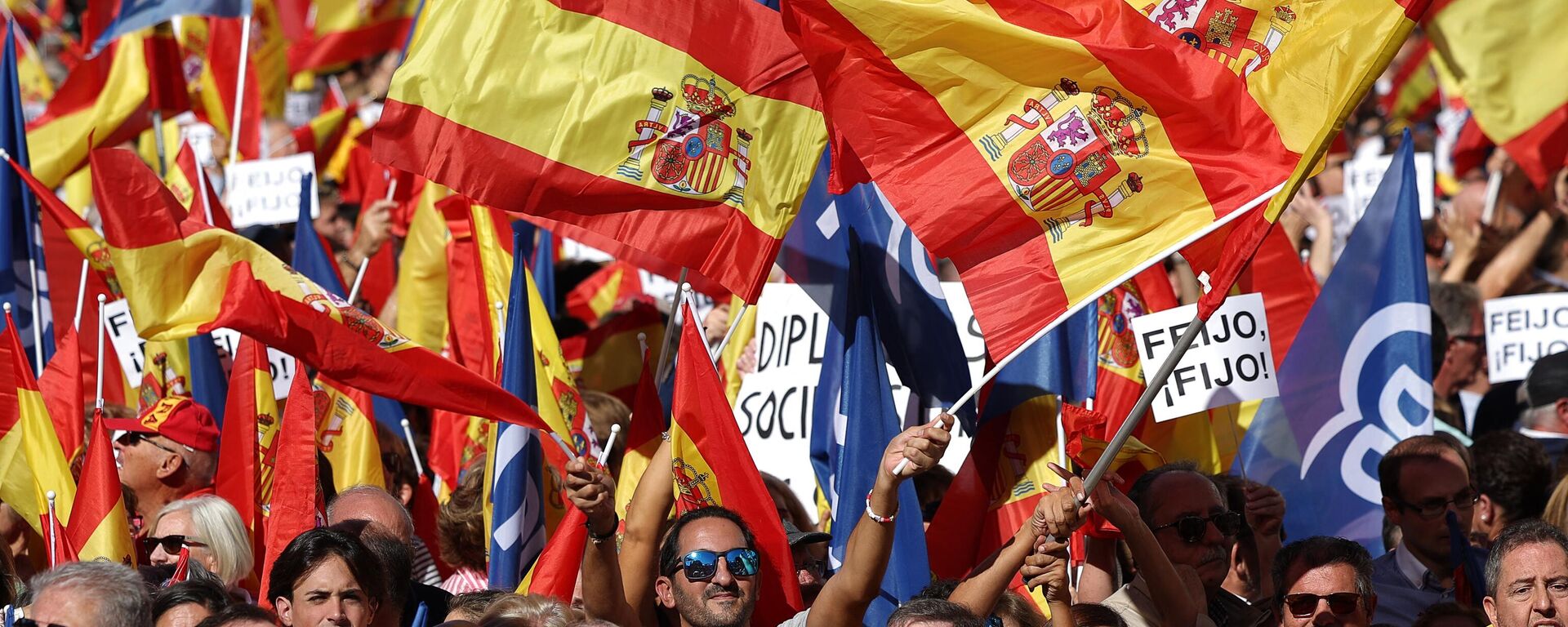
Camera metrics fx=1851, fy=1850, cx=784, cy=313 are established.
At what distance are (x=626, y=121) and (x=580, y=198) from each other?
31 centimetres

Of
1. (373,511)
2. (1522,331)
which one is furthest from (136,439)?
(1522,331)

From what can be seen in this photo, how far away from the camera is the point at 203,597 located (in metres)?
4.77

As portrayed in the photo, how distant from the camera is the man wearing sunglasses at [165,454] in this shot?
652cm

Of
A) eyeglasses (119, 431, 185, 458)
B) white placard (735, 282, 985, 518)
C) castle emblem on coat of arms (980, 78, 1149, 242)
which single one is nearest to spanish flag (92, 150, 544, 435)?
eyeglasses (119, 431, 185, 458)

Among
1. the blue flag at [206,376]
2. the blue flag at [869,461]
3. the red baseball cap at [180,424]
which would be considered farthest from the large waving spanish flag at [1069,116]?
the blue flag at [206,376]

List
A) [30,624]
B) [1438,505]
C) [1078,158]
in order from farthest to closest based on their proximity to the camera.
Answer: [1438,505]
[1078,158]
[30,624]

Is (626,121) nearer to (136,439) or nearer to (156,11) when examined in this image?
(136,439)

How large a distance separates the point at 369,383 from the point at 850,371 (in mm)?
1641

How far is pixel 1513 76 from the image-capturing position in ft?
28.4

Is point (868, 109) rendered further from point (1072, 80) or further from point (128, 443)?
point (128, 443)

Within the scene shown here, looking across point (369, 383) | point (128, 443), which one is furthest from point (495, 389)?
point (128, 443)

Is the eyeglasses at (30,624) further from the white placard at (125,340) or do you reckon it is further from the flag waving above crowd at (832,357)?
the white placard at (125,340)

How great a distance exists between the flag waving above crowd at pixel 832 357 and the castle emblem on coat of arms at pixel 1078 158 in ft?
0.04

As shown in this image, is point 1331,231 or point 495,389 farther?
point 1331,231
